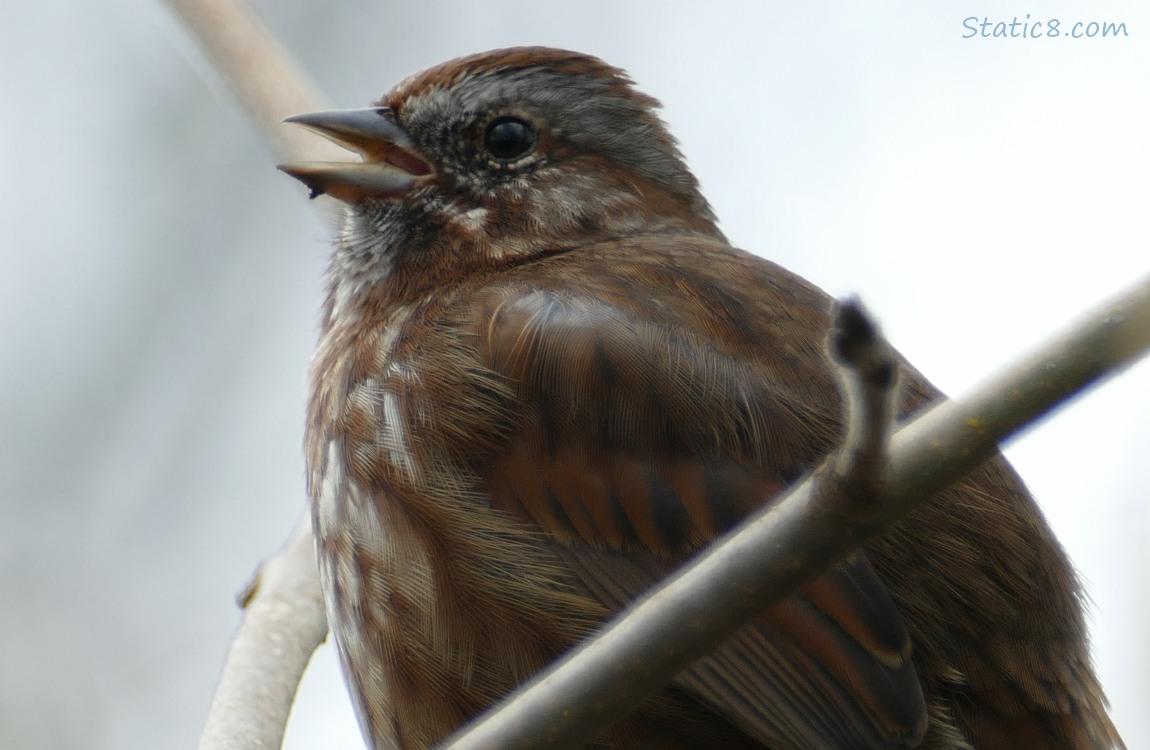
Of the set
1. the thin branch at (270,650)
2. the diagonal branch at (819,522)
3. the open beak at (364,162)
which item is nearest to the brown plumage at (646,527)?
the thin branch at (270,650)

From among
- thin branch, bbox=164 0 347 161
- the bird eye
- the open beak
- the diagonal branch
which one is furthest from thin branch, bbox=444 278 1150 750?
thin branch, bbox=164 0 347 161

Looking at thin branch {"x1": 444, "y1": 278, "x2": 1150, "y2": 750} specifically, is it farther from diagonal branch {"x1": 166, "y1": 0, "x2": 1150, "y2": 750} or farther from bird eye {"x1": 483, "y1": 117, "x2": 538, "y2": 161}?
bird eye {"x1": 483, "y1": 117, "x2": 538, "y2": 161}

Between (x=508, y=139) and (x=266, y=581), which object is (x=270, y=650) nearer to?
(x=266, y=581)

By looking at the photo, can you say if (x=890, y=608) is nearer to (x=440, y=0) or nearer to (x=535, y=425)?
(x=535, y=425)

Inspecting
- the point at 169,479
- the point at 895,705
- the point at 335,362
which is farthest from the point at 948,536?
the point at 169,479

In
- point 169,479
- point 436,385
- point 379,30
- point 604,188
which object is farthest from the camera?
point 379,30

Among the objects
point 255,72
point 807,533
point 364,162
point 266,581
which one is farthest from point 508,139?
point 807,533
